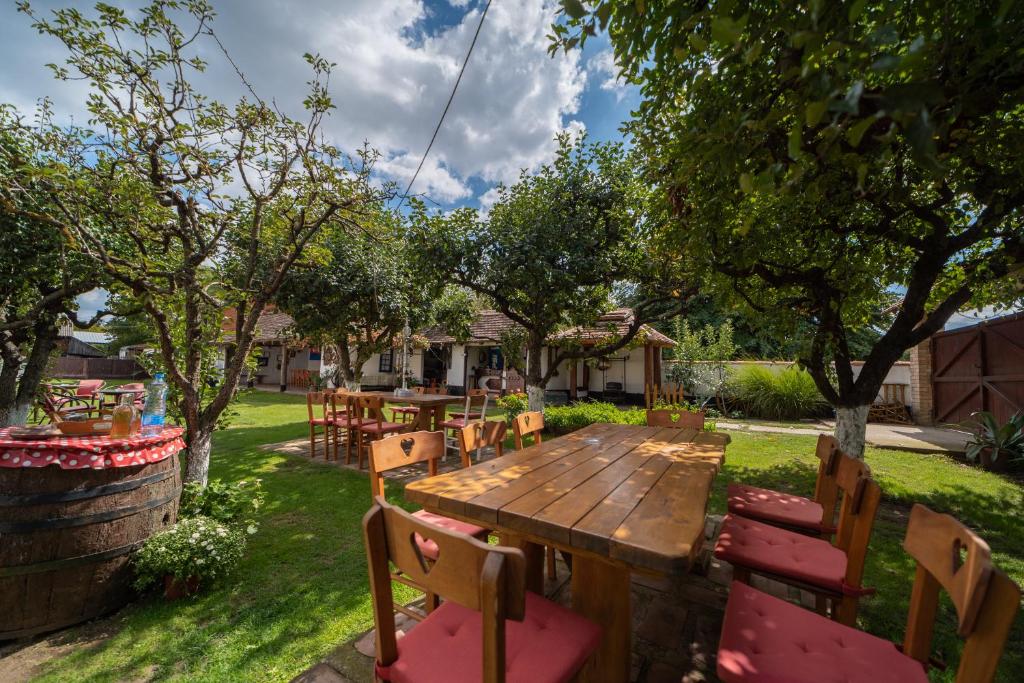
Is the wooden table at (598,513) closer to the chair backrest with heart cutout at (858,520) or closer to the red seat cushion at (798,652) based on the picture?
the red seat cushion at (798,652)

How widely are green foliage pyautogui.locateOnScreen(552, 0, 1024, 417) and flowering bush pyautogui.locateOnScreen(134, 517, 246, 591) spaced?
3.53 m

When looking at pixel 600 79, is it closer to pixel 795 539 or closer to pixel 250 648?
pixel 795 539

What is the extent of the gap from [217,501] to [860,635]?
3.91 m

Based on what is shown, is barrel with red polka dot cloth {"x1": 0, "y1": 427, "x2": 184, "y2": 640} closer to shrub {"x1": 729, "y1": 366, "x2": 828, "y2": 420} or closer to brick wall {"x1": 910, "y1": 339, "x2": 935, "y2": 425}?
shrub {"x1": 729, "y1": 366, "x2": 828, "y2": 420}

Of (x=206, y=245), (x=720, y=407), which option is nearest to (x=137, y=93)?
(x=206, y=245)

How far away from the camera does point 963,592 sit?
1067 millimetres

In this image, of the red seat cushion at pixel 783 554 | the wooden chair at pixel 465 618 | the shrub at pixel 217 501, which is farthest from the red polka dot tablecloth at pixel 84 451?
the red seat cushion at pixel 783 554

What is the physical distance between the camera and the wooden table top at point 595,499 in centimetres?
128

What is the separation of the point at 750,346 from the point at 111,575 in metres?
24.0

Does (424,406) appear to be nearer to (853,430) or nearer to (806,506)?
(806,506)

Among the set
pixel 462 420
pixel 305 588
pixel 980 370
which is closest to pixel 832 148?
pixel 305 588

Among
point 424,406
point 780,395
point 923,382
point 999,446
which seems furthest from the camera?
point 780,395

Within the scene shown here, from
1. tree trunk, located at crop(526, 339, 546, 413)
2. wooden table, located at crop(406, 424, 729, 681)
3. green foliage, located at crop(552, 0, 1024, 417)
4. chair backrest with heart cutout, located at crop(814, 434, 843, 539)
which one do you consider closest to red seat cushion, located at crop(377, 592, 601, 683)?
wooden table, located at crop(406, 424, 729, 681)

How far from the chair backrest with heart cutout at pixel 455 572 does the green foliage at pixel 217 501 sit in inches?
88.4
